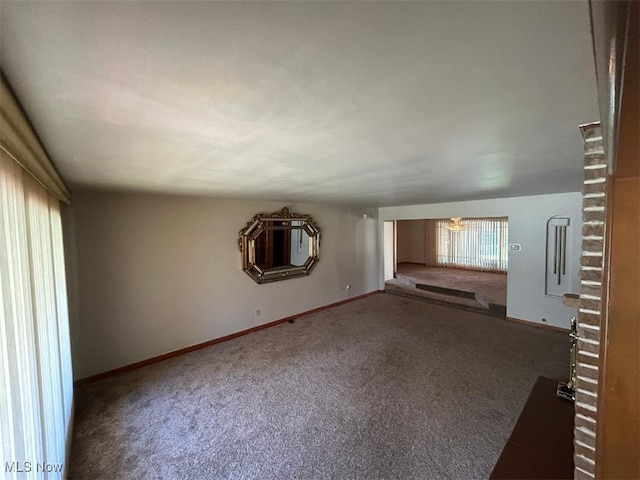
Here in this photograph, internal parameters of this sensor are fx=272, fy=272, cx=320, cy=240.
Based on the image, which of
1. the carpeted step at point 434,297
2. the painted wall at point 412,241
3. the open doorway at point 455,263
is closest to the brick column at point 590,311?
the open doorway at point 455,263

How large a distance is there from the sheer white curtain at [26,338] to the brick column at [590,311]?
6.81ft

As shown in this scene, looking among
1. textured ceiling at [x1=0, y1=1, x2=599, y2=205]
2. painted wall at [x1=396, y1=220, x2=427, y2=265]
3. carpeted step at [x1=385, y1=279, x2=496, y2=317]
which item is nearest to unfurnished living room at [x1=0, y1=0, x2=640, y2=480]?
textured ceiling at [x1=0, y1=1, x2=599, y2=205]

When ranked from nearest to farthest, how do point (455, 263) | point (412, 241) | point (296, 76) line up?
point (296, 76)
point (455, 263)
point (412, 241)

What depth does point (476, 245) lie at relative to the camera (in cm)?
953

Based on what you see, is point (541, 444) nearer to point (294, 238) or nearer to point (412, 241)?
point (294, 238)

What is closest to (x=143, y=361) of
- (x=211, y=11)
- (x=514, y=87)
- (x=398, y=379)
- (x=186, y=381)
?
(x=186, y=381)

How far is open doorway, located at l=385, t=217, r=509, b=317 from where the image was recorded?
20.1ft

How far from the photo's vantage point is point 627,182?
60 centimetres

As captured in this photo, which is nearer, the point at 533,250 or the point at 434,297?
the point at 533,250

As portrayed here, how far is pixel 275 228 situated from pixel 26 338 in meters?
3.53

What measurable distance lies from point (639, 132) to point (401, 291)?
6.48 m

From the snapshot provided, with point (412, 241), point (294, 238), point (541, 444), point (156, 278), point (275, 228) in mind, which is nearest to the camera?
point (541, 444)

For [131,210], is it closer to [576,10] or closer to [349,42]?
[349,42]

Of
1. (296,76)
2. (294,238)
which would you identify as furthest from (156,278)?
(296,76)
